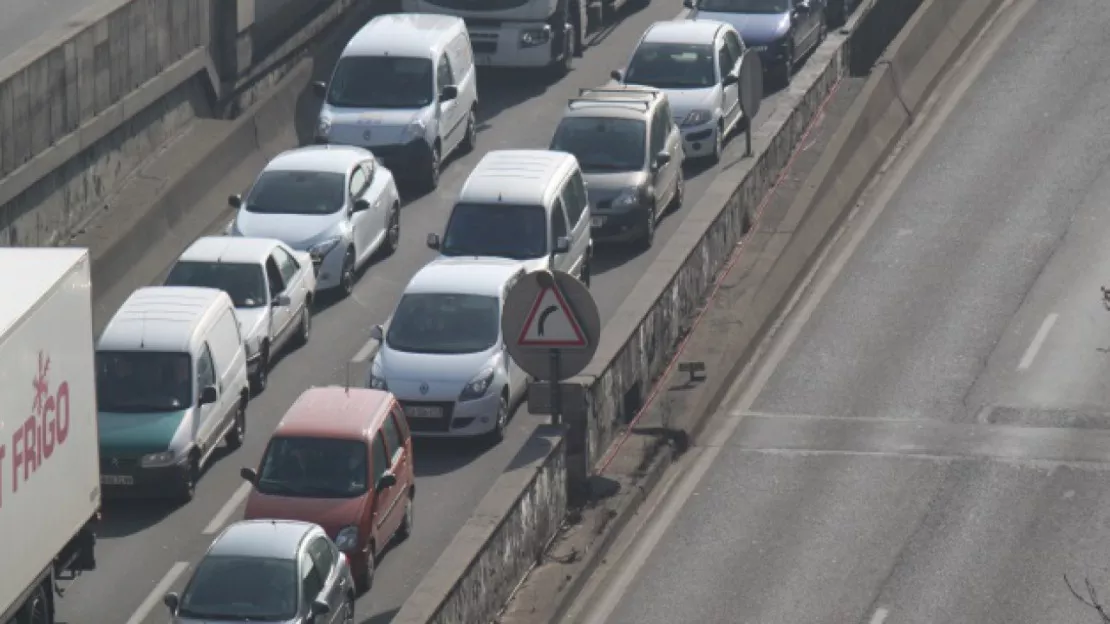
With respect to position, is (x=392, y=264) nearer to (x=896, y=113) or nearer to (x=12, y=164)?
(x=12, y=164)

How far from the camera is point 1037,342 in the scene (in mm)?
30953

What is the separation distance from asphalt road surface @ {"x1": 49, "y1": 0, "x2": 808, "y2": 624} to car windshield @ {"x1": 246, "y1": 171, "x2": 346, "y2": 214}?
116 cm

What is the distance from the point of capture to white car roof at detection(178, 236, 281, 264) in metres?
29.1

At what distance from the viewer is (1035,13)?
4456cm

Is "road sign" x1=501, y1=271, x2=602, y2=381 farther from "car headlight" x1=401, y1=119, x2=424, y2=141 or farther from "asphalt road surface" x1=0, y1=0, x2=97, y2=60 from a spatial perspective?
"asphalt road surface" x1=0, y1=0, x2=97, y2=60

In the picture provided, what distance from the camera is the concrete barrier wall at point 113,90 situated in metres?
31.2

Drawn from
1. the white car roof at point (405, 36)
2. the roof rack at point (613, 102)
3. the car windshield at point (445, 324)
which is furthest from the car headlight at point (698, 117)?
the car windshield at point (445, 324)

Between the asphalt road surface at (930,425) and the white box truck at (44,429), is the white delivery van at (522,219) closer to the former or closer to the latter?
the asphalt road surface at (930,425)

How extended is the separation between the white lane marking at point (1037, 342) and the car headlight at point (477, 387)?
6.86m

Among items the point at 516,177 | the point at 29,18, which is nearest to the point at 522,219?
the point at 516,177

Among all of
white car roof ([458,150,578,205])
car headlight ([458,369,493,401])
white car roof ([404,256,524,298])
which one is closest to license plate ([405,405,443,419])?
car headlight ([458,369,493,401])

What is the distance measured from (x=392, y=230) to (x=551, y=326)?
29.9 ft

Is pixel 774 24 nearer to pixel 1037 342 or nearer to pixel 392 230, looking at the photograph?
pixel 392 230

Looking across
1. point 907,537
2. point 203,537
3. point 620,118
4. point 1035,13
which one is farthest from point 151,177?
point 1035,13
